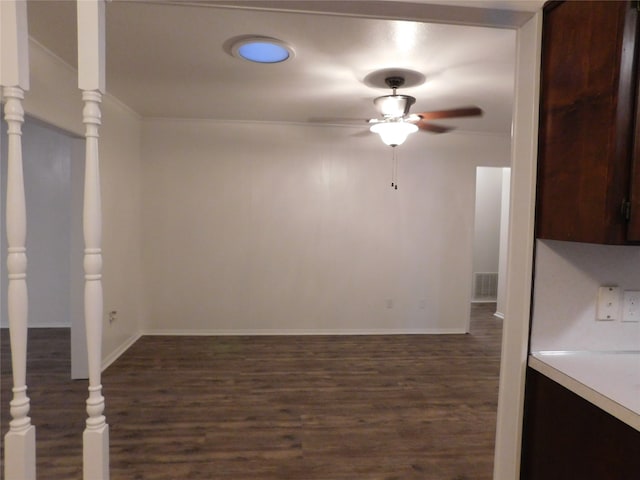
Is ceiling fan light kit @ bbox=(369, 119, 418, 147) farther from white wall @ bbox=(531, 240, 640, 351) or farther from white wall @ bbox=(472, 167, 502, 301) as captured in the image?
white wall @ bbox=(472, 167, 502, 301)

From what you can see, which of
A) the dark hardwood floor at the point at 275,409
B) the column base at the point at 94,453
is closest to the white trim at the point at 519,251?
the dark hardwood floor at the point at 275,409

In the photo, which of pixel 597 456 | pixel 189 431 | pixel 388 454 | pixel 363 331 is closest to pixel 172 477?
pixel 189 431

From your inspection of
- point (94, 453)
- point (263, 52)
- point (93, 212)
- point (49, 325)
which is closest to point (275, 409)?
point (94, 453)

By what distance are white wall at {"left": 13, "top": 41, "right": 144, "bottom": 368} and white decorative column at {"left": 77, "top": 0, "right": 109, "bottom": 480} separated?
5.68ft

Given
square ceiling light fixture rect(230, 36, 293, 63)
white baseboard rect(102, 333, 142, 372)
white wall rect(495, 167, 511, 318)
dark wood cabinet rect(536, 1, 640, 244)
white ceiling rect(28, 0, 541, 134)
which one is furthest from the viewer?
white wall rect(495, 167, 511, 318)

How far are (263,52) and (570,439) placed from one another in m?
2.52

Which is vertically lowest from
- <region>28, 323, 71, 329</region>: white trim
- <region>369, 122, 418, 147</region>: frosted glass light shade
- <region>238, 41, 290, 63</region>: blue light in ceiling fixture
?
<region>28, 323, 71, 329</region>: white trim

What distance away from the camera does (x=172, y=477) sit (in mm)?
2051

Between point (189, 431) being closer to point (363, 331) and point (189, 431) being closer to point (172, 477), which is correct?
point (172, 477)

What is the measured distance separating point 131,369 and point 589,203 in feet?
12.0

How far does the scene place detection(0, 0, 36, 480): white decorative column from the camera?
1103mm

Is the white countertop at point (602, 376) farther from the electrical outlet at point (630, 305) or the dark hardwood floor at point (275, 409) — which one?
the dark hardwood floor at point (275, 409)

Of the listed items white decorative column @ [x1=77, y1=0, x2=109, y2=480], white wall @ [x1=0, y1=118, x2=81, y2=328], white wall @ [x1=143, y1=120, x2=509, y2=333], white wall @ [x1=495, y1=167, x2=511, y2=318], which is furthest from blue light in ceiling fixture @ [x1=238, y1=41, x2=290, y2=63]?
white wall @ [x1=495, y1=167, x2=511, y2=318]

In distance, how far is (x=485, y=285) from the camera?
6.55 meters
